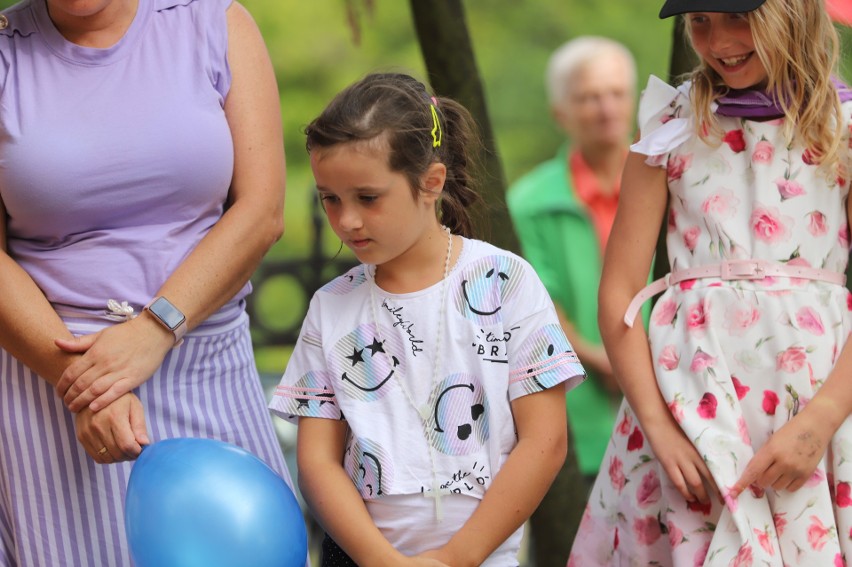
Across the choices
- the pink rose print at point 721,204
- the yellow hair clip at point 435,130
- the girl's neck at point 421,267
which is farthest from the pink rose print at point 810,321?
the yellow hair clip at point 435,130

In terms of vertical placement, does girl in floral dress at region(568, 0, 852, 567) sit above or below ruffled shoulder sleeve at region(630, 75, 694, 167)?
below

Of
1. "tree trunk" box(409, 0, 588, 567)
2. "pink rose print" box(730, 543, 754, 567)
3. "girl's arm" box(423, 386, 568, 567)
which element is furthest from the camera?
"tree trunk" box(409, 0, 588, 567)

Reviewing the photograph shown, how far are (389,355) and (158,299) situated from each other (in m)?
0.48

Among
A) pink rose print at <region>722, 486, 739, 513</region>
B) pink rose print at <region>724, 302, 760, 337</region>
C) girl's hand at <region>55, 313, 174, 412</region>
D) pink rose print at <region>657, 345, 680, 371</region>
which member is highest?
girl's hand at <region>55, 313, 174, 412</region>

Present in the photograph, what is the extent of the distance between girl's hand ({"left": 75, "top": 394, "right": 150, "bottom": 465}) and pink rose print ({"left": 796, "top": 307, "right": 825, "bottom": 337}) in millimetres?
1351

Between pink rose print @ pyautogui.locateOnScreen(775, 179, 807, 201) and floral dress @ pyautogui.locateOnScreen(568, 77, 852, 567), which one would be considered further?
pink rose print @ pyautogui.locateOnScreen(775, 179, 807, 201)

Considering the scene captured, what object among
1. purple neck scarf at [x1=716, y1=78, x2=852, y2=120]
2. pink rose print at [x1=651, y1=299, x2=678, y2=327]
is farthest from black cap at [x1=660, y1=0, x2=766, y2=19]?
pink rose print at [x1=651, y1=299, x2=678, y2=327]

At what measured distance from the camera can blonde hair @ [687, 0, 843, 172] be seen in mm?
2697

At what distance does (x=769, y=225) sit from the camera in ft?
9.00

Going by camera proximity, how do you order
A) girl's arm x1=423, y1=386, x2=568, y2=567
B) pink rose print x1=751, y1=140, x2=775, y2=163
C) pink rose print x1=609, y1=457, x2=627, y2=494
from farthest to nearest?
1. pink rose print x1=609, y1=457, x2=627, y2=494
2. pink rose print x1=751, y1=140, x2=775, y2=163
3. girl's arm x1=423, y1=386, x2=568, y2=567

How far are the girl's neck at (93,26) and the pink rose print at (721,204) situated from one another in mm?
1301

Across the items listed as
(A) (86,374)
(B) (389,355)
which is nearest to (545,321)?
(B) (389,355)

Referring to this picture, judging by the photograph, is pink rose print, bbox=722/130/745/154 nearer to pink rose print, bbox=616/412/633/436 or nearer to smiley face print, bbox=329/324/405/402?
pink rose print, bbox=616/412/633/436

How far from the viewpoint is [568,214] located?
470cm
